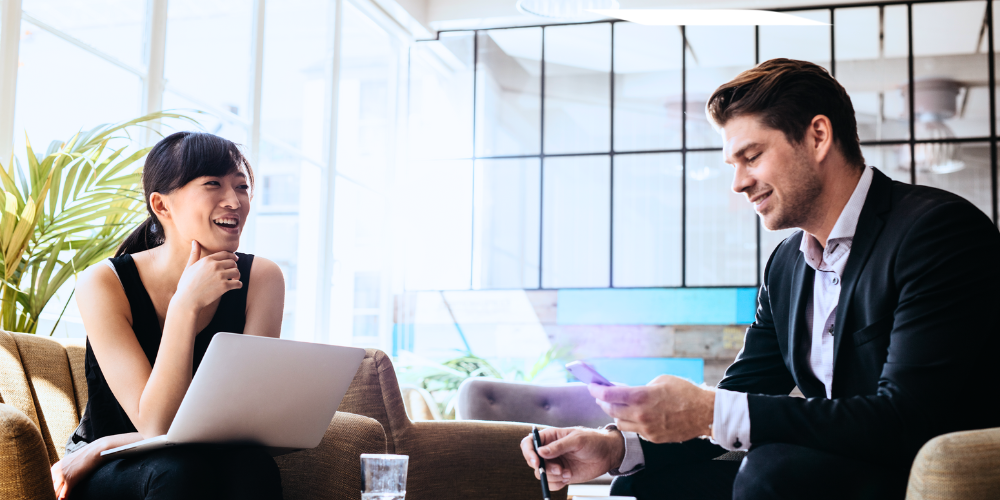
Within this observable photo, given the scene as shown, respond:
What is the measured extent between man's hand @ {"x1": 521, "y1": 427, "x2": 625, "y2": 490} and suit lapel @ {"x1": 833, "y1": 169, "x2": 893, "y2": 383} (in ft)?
1.26

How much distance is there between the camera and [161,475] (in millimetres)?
1370

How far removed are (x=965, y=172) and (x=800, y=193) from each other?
5.88 m

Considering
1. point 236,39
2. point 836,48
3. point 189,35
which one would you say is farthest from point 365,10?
point 836,48

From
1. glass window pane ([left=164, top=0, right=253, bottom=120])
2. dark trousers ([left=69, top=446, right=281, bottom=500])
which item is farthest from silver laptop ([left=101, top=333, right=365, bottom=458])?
glass window pane ([left=164, top=0, right=253, bottom=120])

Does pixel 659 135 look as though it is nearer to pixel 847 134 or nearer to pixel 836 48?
pixel 836 48

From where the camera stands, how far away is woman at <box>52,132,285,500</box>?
4.68 ft

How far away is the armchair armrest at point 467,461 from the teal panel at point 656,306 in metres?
4.47

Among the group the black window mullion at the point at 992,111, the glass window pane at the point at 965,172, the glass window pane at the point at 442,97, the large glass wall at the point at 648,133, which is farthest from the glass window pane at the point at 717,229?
the glass window pane at the point at 442,97

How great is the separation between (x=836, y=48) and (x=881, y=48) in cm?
35

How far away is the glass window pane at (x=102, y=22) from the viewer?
3644 mm

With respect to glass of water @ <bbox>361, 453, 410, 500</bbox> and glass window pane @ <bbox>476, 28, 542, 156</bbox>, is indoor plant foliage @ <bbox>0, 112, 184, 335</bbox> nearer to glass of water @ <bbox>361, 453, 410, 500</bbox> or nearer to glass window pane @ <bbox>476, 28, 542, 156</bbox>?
glass of water @ <bbox>361, 453, 410, 500</bbox>

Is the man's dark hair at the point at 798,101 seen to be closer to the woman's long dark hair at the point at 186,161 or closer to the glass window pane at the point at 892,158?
the woman's long dark hair at the point at 186,161

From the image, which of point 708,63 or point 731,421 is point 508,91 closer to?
point 708,63

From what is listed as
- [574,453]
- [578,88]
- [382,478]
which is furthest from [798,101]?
[578,88]
